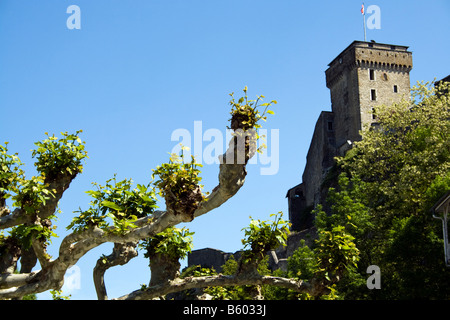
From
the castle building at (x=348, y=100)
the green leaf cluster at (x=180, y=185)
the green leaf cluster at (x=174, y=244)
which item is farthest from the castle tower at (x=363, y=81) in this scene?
the green leaf cluster at (x=180, y=185)

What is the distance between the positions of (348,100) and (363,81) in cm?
250

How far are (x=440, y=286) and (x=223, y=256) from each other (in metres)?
39.2

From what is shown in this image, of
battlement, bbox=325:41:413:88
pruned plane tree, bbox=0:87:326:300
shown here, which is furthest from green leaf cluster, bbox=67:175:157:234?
battlement, bbox=325:41:413:88

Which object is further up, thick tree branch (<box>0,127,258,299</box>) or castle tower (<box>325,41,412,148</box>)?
castle tower (<box>325,41,412,148</box>)

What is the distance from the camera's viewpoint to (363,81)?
67.4m

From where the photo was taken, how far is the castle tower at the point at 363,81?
2603 inches

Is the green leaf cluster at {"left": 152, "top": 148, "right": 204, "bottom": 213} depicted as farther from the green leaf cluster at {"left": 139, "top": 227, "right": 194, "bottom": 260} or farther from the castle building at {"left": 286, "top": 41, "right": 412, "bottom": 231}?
the castle building at {"left": 286, "top": 41, "right": 412, "bottom": 231}

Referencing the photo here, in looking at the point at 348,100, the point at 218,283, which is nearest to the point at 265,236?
the point at 218,283

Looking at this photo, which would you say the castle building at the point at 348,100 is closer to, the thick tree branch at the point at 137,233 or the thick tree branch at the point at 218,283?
the thick tree branch at the point at 218,283

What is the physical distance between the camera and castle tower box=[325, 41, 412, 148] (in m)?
66.1

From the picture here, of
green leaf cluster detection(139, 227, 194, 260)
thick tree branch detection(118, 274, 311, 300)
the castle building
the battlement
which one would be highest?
the battlement
